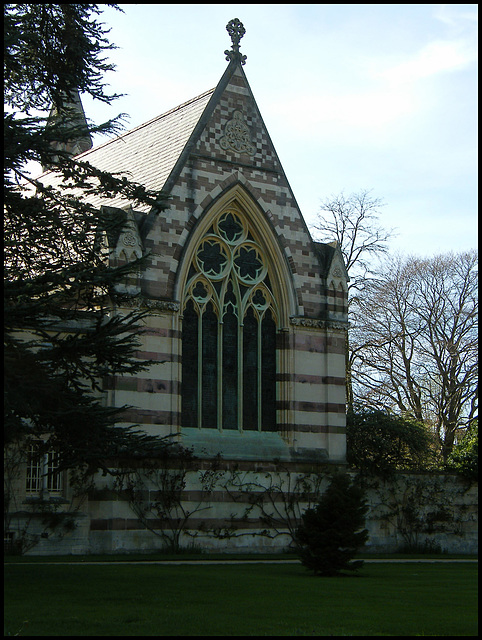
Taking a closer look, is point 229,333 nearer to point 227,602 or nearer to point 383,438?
point 383,438

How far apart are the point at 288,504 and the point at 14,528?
806 centimetres

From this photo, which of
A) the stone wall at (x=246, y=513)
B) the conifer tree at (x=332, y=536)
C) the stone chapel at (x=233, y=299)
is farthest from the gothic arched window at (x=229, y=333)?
the conifer tree at (x=332, y=536)

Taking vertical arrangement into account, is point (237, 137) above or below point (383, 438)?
above

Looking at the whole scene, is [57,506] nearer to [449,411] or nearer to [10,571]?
[10,571]

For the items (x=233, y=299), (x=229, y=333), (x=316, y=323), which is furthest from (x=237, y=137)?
(x=316, y=323)

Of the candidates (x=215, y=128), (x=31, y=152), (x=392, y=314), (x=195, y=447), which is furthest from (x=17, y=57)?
(x=392, y=314)

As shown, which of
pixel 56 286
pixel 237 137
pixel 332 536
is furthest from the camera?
pixel 237 137

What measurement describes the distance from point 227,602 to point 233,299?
49.2 ft

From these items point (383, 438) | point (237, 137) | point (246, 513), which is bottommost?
point (246, 513)

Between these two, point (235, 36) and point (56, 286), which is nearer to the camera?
point (56, 286)

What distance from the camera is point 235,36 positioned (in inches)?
1200

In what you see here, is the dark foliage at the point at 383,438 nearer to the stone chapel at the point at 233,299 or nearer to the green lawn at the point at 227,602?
the stone chapel at the point at 233,299

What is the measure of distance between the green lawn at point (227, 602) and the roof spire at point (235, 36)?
16457mm

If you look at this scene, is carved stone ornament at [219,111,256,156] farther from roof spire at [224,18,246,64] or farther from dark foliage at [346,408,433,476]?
dark foliage at [346,408,433,476]
